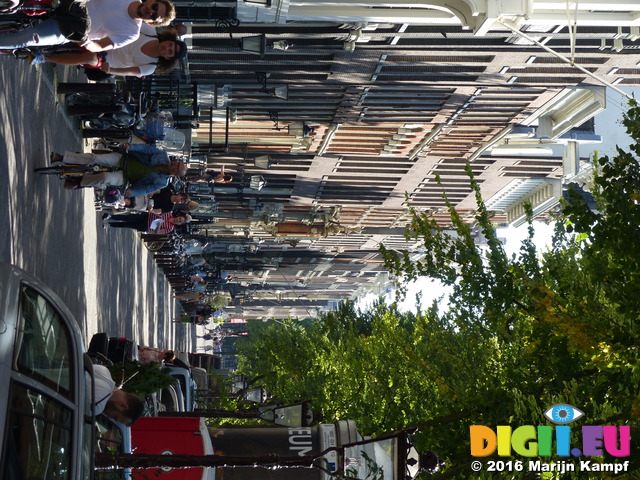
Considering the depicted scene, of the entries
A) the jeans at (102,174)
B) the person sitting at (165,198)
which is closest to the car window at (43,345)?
the jeans at (102,174)

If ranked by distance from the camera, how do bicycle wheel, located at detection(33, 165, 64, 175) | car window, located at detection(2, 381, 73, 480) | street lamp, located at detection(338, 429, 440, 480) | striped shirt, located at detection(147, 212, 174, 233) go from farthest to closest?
1. striped shirt, located at detection(147, 212, 174, 233)
2. bicycle wheel, located at detection(33, 165, 64, 175)
3. street lamp, located at detection(338, 429, 440, 480)
4. car window, located at detection(2, 381, 73, 480)

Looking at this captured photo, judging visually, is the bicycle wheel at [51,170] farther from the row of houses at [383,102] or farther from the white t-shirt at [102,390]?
the row of houses at [383,102]

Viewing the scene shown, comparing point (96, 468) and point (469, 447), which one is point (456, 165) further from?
point (96, 468)

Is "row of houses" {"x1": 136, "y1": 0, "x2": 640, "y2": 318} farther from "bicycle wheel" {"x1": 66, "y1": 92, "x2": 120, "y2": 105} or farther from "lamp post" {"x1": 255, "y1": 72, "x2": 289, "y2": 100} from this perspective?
"bicycle wheel" {"x1": 66, "y1": 92, "x2": 120, "y2": 105}

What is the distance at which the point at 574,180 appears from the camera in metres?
47.6

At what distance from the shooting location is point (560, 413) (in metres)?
10.1

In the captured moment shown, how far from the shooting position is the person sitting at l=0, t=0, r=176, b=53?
1077cm

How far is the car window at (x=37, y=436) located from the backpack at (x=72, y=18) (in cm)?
465

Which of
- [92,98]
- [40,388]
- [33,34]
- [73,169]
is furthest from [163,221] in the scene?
[40,388]

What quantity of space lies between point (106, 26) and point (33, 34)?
36.4 inches

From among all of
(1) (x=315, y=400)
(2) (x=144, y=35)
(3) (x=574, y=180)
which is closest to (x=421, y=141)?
(3) (x=574, y=180)

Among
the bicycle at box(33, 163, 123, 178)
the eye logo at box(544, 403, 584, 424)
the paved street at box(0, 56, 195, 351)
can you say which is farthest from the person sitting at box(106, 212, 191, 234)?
the eye logo at box(544, 403, 584, 424)

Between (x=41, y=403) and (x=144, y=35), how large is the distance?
6.88 m

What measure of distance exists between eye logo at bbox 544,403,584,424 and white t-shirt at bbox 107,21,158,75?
268 inches
